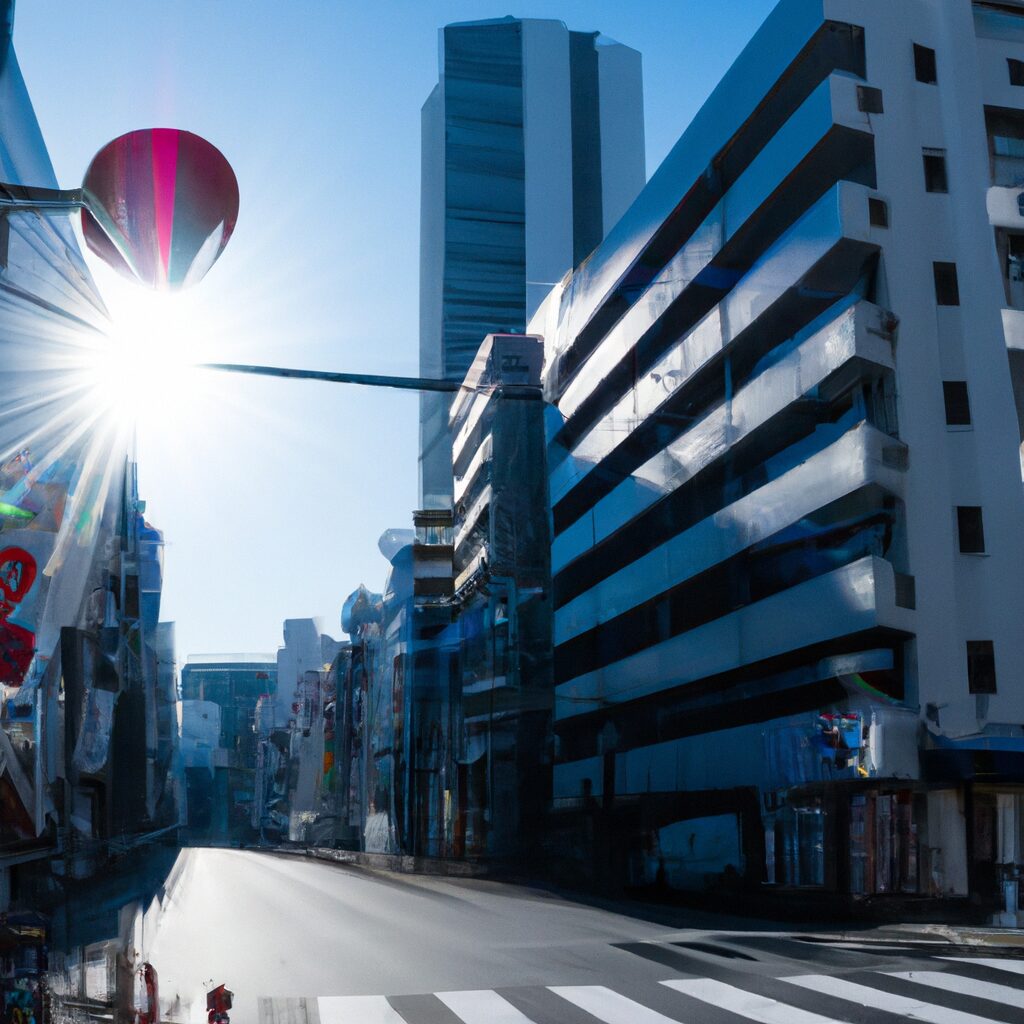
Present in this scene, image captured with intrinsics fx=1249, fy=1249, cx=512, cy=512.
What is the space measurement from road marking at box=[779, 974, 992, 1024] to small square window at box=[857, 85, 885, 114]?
19.4 m

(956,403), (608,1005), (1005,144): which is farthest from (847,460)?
(608,1005)

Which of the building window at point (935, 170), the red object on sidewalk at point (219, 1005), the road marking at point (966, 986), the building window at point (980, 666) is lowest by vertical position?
the road marking at point (966, 986)

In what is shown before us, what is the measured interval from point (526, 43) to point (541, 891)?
1831 inches

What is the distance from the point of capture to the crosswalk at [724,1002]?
10.0 m

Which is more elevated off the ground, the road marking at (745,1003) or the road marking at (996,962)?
the road marking at (745,1003)

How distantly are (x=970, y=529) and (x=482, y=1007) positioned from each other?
17449 mm

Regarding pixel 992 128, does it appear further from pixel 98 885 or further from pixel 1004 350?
pixel 98 885

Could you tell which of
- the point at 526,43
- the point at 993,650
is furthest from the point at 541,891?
the point at 526,43

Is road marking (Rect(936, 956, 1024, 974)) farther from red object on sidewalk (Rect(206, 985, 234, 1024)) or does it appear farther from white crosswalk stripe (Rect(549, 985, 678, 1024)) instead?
red object on sidewalk (Rect(206, 985, 234, 1024))

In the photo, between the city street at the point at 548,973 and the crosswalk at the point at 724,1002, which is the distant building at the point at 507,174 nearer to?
the city street at the point at 548,973

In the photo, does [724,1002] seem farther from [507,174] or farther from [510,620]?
[507,174]

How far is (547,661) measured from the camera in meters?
51.2

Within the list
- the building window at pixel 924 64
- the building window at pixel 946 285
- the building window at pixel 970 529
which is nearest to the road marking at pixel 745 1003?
the building window at pixel 970 529

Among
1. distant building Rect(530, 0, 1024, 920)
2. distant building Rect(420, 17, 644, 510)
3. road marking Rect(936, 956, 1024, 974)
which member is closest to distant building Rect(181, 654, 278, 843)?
distant building Rect(420, 17, 644, 510)
